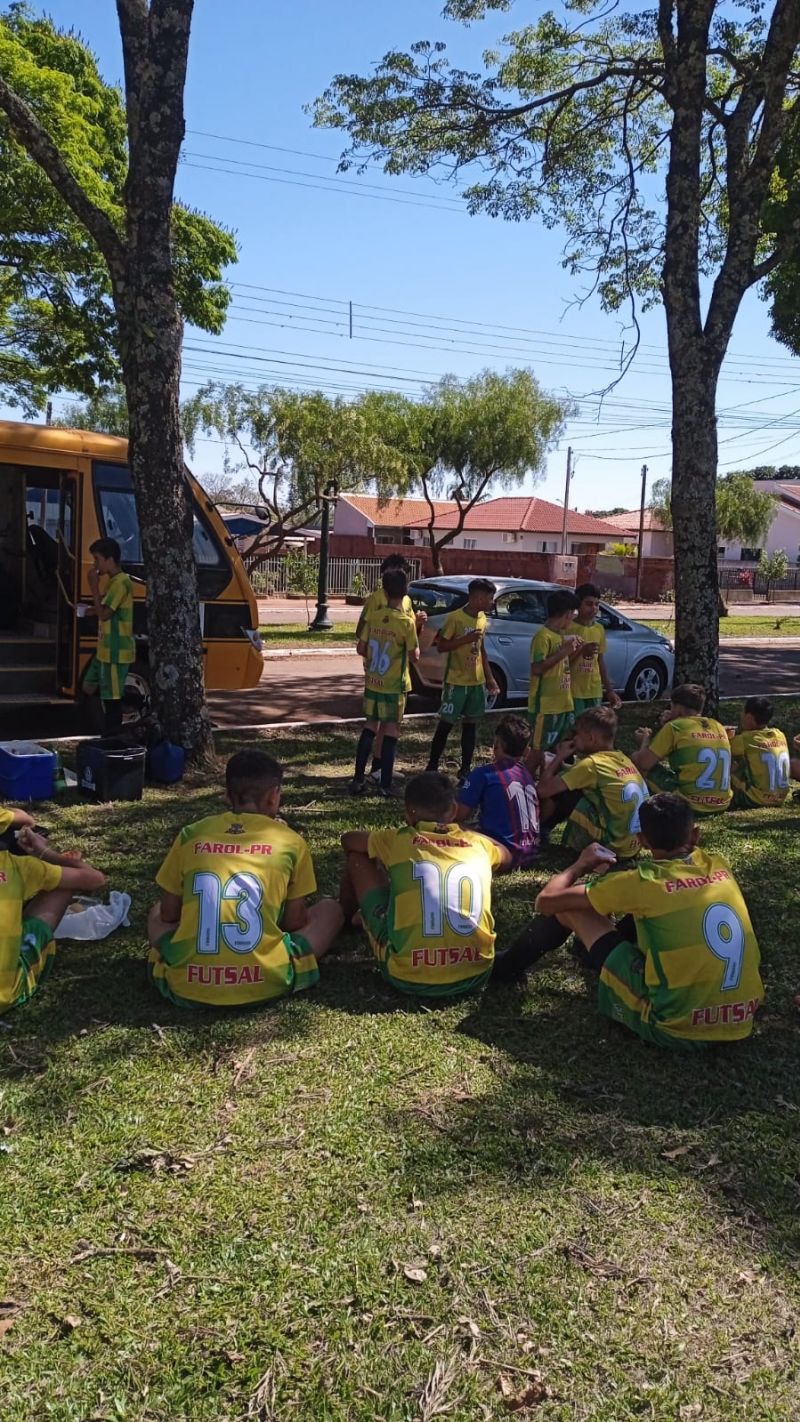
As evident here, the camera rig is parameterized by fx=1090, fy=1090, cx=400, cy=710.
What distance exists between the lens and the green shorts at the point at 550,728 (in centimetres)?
791

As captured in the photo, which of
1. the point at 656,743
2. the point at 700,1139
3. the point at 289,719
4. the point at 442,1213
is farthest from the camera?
the point at 289,719

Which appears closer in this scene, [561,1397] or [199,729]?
[561,1397]

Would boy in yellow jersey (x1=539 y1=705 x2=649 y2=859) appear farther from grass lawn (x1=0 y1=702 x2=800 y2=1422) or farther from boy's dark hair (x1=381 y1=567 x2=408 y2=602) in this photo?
boy's dark hair (x1=381 y1=567 x2=408 y2=602)

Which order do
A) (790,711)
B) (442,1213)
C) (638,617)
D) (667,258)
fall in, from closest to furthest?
1. (442,1213)
2. (667,258)
3. (790,711)
4. (638,617)

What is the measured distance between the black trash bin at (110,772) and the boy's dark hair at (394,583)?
6.97ft

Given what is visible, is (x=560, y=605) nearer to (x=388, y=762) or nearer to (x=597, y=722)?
(x=388, y=762)

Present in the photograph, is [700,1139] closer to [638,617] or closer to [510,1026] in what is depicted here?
[510,1026]

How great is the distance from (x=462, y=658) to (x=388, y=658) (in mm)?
611

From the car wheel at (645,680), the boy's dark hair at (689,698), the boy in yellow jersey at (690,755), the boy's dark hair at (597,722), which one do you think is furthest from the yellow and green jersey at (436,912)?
the car wheel at (645,680)

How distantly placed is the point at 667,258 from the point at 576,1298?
10.1 m


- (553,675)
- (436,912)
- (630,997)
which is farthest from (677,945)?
(553,675)

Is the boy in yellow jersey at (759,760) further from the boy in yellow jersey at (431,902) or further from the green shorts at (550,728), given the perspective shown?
the boy in yellow jersey at (431,902)

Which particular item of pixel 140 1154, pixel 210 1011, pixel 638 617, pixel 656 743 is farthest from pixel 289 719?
pixel 638 617

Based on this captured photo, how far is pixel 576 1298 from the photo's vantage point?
2807mm
